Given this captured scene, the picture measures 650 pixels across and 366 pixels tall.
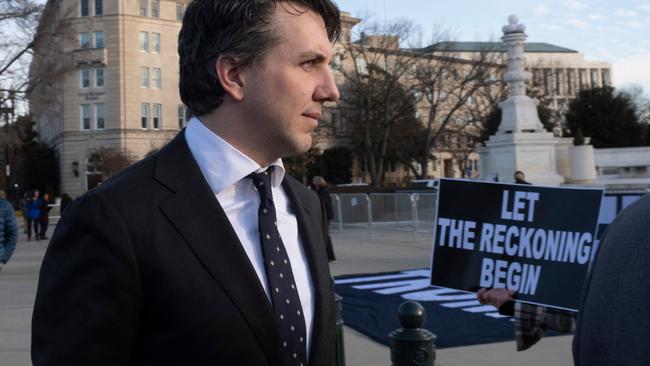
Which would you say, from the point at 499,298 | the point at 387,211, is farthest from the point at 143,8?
the point at 499,298

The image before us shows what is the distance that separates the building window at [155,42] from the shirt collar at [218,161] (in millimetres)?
62655

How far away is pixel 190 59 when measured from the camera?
192 centimetres

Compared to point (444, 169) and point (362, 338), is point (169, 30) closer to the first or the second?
point (444, 169)

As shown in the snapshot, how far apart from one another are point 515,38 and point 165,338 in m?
24.2

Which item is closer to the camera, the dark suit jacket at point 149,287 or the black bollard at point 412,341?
the dark suit jacket at point 149,287

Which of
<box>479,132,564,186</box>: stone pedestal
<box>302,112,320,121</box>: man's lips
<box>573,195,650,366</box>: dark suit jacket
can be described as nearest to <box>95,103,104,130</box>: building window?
<box>479,132,564,186</box>: stone pedestal

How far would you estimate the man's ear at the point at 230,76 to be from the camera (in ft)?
6.13

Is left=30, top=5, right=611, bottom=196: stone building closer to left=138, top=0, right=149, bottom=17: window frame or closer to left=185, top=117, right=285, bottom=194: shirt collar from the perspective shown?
left=138, top=0, right=149, bottom=17: window frame

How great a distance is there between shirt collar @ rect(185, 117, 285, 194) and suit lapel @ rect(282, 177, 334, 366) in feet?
0.88

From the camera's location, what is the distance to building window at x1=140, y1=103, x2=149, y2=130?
61156 millimetres

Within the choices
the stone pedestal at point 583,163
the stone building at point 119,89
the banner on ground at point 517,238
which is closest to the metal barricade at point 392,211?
the stone pedestal at point 583,163

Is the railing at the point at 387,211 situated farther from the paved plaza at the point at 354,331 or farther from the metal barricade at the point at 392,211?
the paved plaza at the point at 354,331

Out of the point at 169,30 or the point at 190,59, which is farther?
the point at 169,30

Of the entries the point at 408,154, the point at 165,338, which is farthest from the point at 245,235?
the point at 408,154
